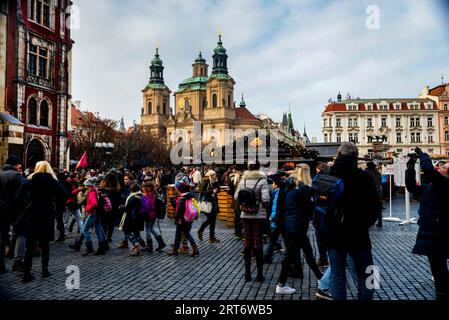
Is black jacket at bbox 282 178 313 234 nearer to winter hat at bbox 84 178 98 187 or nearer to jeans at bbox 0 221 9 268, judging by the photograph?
jeans at bbox 0 221 9 268

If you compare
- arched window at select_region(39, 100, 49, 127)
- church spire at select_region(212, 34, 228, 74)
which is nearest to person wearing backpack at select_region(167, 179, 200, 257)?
arched window at select_region(39, 100, 49, 127)

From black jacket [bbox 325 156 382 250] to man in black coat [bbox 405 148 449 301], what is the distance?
1.23 metres

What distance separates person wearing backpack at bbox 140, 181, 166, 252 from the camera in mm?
9453

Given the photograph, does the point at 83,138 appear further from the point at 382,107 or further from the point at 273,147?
the point at 382,107

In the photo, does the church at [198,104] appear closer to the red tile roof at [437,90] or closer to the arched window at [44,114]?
the red tile roof at [437,90]

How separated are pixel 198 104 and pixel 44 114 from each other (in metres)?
79.5

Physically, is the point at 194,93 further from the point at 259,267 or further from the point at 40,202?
the point at 259,267

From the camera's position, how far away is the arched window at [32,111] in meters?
28.3

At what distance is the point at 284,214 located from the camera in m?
6.36

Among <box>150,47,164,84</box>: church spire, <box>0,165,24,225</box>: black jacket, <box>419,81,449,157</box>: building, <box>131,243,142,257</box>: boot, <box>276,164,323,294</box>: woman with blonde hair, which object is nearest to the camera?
<box>276,164,323,294</box>: woman with blonde hair

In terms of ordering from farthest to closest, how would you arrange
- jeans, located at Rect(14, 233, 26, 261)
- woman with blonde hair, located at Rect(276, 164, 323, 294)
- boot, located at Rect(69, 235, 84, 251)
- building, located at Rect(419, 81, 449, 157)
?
building, located at Rect(419, 81, 449, 157) → boot, located at Rect(69, 235, 84, 251) → jeans, located at Rect(14, 233, 26, 261) → woman with blonde hair, located at Rect(276, 164, 323, 294)

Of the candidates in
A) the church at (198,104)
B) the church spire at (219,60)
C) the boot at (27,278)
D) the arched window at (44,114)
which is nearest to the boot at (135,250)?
the boot at (27,278)

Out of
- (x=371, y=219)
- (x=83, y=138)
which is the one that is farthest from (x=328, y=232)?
(x=83, y=138)

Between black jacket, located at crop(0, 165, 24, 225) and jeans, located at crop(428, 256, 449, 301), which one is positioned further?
black jacket, located at crop(0, 165, 24, 225)
